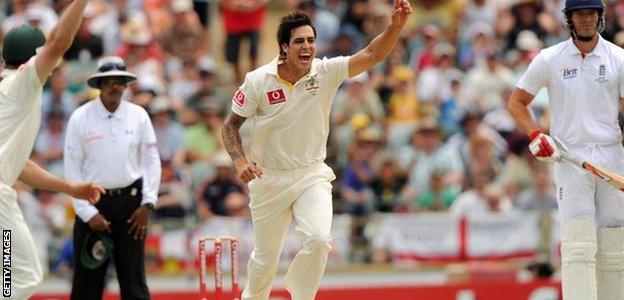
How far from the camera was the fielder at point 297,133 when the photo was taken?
9.91 metres

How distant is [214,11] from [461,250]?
15.8 feet

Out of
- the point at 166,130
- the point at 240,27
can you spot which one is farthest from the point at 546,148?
the point at 240,27

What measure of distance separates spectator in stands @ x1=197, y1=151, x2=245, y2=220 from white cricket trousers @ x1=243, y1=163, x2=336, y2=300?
4777 mm

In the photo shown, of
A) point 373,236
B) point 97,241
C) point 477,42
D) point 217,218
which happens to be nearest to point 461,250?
point 373,236

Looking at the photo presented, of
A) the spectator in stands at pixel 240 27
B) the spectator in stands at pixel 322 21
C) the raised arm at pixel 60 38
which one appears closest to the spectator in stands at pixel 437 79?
the spectator in stands at pixel 322 21

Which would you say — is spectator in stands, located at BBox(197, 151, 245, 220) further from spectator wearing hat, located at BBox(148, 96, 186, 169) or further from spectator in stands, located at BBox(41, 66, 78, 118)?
spectator in stands, located at BBox(41, 66, 78, 118)

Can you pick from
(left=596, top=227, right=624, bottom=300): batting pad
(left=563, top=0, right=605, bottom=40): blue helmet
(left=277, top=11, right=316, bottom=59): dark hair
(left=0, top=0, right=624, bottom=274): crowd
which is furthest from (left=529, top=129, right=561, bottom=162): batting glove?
(left=0, top=0, right=624, bottom=274): crowd

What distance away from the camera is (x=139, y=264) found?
37.3ft

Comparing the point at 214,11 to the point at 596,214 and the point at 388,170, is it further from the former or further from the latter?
the point at 596,214

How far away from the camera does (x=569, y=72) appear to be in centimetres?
993

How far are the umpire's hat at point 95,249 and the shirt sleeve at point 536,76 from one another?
10.7 feet

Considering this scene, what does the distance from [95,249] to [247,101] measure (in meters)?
1.99

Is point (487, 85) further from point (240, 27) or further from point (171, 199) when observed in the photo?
point (171, 199)

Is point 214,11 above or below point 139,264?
above
